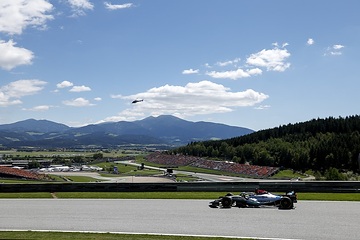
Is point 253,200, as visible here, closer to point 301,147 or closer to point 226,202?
point 226,202

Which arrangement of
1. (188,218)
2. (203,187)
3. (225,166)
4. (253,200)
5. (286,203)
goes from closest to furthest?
(188,218)
(286,203)
(253,200)
(203,187)
(225,166)

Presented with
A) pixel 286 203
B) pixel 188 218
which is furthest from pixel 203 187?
pixel 188 218

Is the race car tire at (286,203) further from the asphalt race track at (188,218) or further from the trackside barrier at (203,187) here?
the trackside barrier at (203,187)

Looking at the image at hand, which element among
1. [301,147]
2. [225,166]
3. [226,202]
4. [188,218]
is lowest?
[225,166]

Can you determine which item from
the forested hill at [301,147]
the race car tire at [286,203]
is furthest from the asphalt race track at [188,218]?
the forested hill at [301,147]

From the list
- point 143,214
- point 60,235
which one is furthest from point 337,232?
point 60,235

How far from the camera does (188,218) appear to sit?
1891cm

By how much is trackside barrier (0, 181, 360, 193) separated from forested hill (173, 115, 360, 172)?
80125mm

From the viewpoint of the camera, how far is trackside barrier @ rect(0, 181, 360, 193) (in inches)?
1061

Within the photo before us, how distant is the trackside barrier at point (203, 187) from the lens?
26938mm

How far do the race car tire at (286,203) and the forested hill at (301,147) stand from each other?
287ft

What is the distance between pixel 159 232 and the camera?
53.8ft

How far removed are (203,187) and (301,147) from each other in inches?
4208

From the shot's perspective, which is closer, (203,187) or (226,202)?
(226,202)
